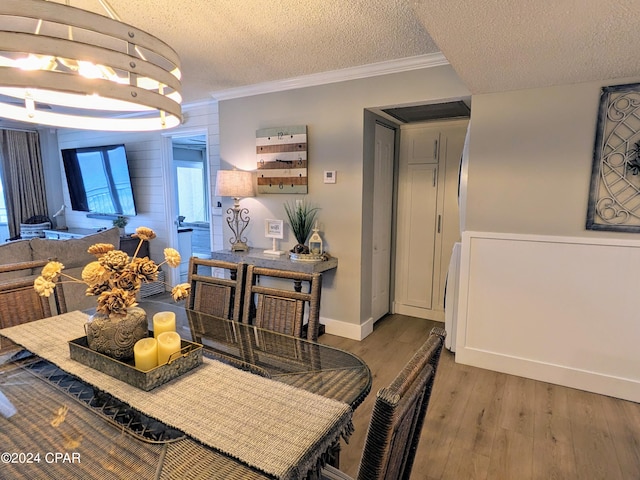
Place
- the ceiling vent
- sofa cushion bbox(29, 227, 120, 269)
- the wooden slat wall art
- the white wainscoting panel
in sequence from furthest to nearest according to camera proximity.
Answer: the wooden slat wall art, the ceiling vent, sofa cushion bbox(29, 227, 120, 269), the white wainscoting panel

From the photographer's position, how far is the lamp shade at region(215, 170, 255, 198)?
142 inches

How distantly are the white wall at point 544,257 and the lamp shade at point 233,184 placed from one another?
2.08 metres

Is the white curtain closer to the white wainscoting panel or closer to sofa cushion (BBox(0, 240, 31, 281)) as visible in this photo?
sofa cushion (BBox(0, 240, 31, 281))

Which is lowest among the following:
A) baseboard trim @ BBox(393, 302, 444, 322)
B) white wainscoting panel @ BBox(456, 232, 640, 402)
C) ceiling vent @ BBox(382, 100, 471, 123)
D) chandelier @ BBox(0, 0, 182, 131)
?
baseboard trim @ BBox(393, 302, 444, 322)

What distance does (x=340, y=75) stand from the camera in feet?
10.6

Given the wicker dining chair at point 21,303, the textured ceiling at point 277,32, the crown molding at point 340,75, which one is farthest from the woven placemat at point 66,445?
the crown molding at point 340,75

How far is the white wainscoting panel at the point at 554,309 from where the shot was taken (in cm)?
245

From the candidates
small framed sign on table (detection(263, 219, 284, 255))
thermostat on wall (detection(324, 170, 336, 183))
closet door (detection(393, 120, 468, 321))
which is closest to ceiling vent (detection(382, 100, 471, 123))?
closet door (detection(393, 120, 468, 321))

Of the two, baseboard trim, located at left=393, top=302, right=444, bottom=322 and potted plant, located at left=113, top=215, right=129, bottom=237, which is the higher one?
potted plant, located at left=113, top=215, right=129, bottom=237

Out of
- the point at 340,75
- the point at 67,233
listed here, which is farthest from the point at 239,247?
the point at 67,233

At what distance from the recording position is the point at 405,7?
2.06 metres

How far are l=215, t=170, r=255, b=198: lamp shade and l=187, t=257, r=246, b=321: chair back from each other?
146 cm

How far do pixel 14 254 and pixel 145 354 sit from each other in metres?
2.41

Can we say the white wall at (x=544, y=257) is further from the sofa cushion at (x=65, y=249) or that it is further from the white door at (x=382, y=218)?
the sofa cushion at (x=65, y=249)
